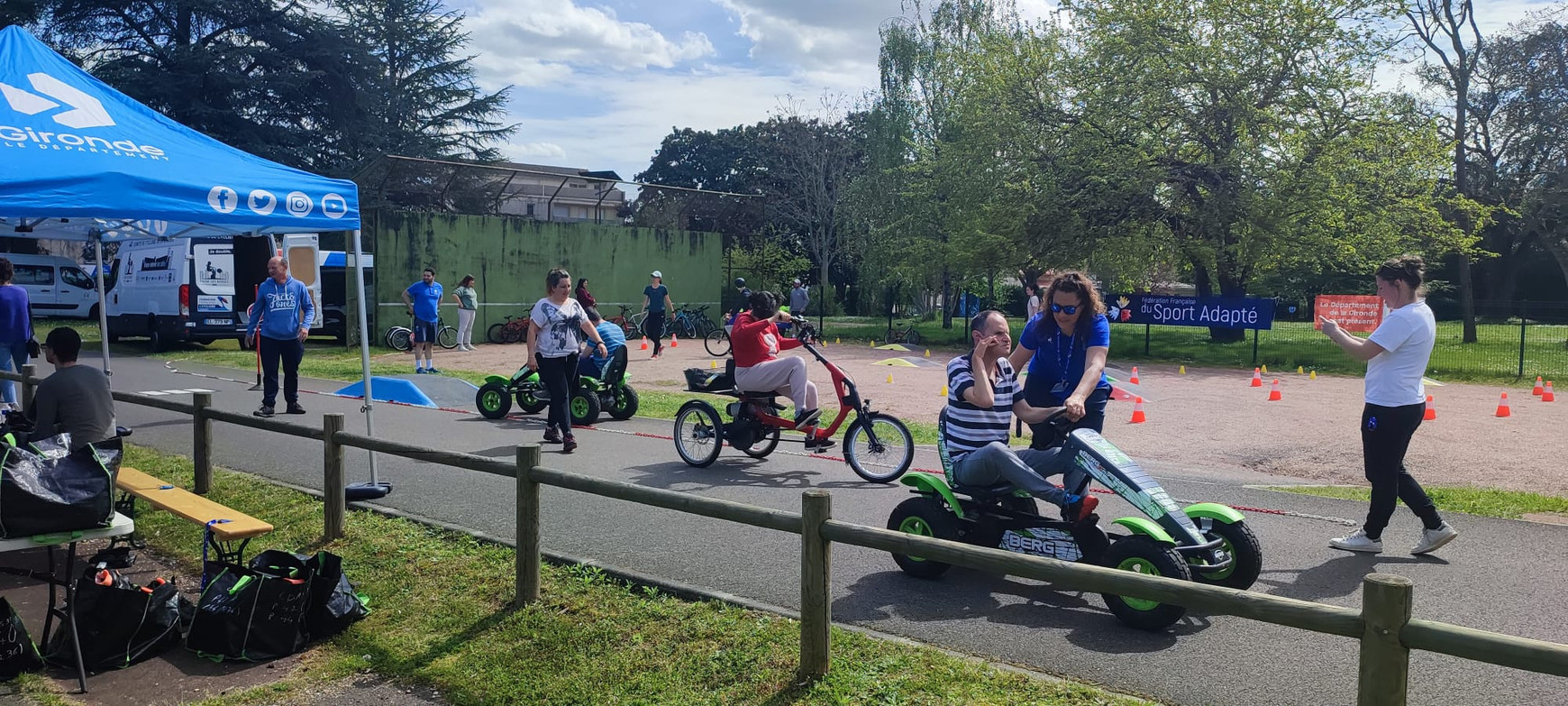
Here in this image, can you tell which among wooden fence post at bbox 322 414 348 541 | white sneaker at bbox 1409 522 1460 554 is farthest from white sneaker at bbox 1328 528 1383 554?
wooden fence post at bbox 322 414 348 541

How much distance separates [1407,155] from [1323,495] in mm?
20495

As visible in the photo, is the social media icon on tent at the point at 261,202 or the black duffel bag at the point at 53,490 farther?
the social media icon on tent at the point at 261,202

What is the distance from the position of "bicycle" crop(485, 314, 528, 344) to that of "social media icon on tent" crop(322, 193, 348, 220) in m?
20.0

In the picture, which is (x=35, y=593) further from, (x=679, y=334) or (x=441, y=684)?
(x=679, y=334)

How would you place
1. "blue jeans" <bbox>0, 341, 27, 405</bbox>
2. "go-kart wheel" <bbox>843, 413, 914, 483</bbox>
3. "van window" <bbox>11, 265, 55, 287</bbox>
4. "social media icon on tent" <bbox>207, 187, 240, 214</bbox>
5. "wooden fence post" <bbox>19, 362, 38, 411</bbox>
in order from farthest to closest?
"van window" <bbox>11, 265, 55, 287</bbox>, "blue jeans" <bbox>0, 341, 27, 405</bbox>, "wooden fence post" <bbox>19, 362, 38, 411</bbox>, "go-kart wheel" <bbox>843, 413, 914, 483</bbox>, "social media icon on tent" <bbox>207, 187, 240, 214</bbox>

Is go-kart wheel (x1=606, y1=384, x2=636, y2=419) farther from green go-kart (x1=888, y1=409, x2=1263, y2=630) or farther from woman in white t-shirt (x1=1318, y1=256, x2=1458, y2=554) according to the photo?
woman in white t-shirt (x1=1318, y1=256, x2=1458, y2=554)

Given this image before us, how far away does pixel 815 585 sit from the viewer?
4188 mm

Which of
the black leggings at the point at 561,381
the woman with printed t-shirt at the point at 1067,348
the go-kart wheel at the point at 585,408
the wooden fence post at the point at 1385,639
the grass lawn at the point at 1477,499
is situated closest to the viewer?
the wooden fence post at the point at 1385,639

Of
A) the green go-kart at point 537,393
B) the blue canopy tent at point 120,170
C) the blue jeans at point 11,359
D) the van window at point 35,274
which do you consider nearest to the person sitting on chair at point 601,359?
the green go-kart at point 537,393

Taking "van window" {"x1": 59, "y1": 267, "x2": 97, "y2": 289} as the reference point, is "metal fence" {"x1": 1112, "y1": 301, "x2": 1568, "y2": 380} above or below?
below

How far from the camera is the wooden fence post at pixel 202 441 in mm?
7431

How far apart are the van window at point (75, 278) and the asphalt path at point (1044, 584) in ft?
74.5

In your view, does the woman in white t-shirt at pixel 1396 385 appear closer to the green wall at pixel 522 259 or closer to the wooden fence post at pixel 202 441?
the wooden fence post at pixel 202 441

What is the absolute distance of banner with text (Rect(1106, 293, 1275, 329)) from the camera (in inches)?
930
